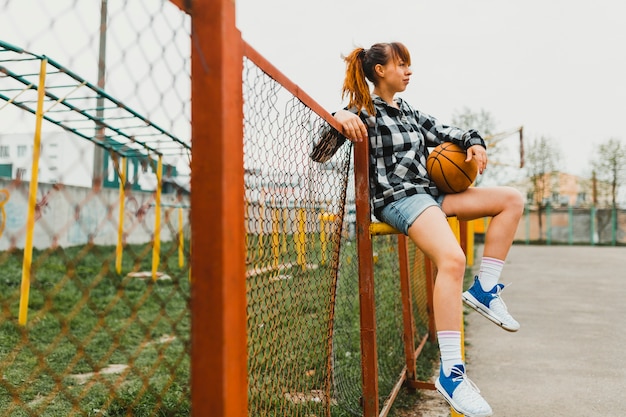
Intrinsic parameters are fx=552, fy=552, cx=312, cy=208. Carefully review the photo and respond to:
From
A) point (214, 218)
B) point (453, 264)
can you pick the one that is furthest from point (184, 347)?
point (214, 218)

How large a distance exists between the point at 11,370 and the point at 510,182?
28.2 meters

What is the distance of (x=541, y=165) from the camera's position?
3066 centimetres

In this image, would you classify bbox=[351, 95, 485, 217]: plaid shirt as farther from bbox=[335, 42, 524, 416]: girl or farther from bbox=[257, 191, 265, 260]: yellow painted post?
bbox=[257, 191, 265, 260]: yellow painted post

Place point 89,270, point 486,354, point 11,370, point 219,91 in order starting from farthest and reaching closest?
point 89,270
point 486,354
point 11,370
point 219,91

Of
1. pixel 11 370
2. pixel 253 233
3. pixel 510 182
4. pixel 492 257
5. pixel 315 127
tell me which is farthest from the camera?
pixel 510 182

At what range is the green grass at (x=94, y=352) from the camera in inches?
66.3

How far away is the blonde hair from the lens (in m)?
2.88

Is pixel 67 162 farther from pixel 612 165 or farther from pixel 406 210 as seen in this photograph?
pixel 612 165

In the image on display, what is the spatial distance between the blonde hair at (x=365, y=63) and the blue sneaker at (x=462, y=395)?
141cm

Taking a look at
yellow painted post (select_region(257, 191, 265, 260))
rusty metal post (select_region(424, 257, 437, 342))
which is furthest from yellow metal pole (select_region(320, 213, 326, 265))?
rusty metal post (select_region(424, 257, 437, 342))

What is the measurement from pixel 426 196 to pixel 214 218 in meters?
1.63

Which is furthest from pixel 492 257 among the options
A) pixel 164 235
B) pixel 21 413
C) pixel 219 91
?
pixel 164 235

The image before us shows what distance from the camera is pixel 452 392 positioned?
2.22 metres

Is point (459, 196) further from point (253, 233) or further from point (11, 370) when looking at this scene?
point (11, 370)
